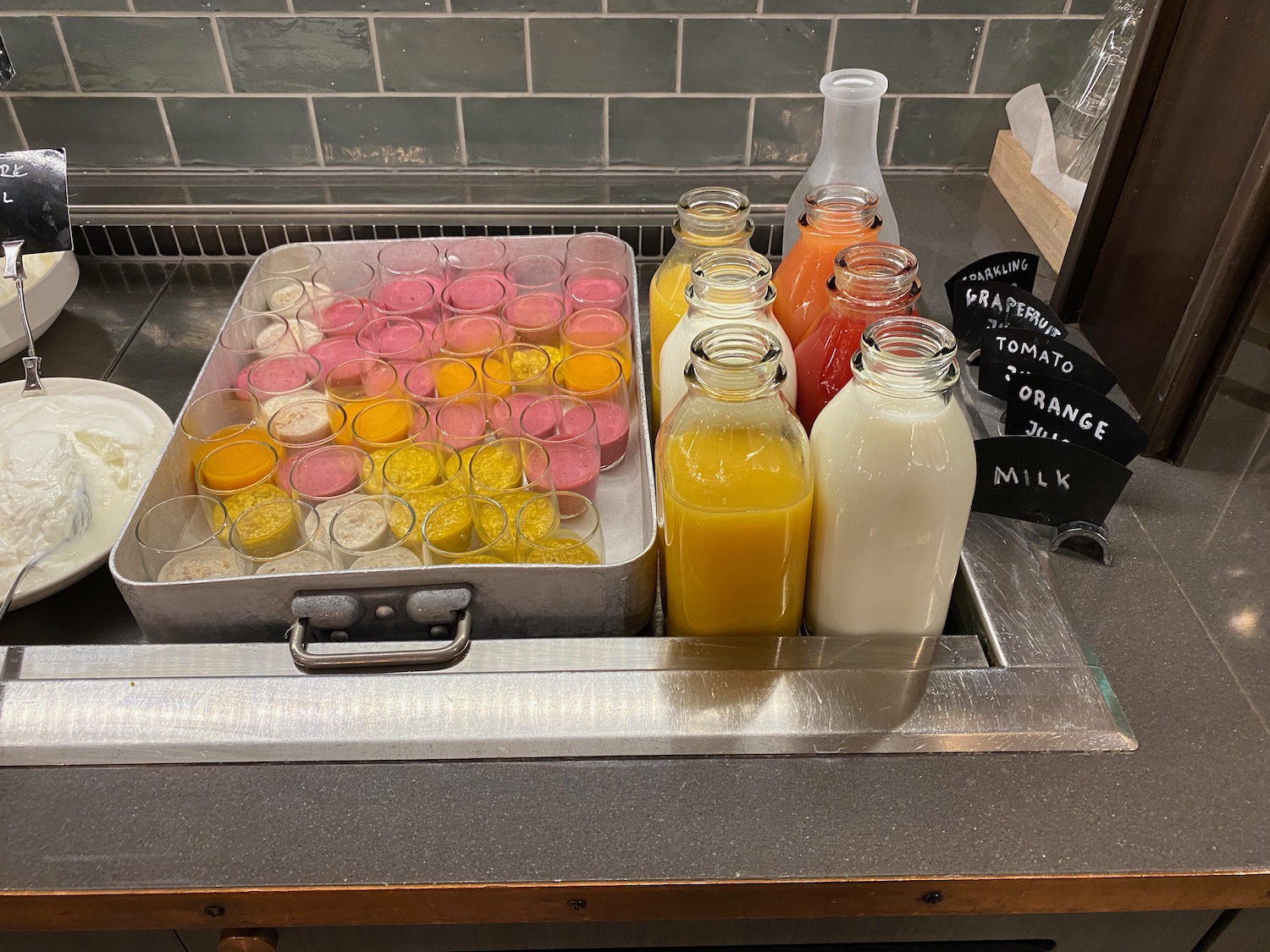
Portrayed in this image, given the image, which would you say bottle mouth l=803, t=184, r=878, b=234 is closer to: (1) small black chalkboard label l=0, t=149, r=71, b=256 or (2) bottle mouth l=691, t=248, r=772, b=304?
(2) bottle mouth l=691, t=248, r=772, b=304

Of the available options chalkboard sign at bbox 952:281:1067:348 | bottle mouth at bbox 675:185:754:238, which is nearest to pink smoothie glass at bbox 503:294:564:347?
bottle mouth at bbox 675:185:754:238

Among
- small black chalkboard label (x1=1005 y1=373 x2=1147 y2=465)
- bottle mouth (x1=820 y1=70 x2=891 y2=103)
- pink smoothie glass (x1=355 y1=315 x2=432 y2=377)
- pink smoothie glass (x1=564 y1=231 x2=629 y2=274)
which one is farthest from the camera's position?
pink smoothie glass (x1=564 y1=231 x2=629 y2=274)

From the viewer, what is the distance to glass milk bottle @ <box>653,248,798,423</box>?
29.6 inches

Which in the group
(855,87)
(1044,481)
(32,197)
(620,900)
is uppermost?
(855,87)

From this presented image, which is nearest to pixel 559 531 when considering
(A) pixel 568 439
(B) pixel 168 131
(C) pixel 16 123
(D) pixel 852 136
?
(A) pixel 568 439

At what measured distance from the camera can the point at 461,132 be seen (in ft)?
4.91

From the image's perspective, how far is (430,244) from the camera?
1219 mm

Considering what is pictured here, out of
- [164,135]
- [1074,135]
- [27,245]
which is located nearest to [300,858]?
[27,245]

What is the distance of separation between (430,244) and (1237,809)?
1.05 metres

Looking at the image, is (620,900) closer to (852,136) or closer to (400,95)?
(852,136)

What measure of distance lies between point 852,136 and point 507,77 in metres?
0.66

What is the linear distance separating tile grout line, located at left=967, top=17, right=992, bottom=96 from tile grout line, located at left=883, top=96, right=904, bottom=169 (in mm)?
112

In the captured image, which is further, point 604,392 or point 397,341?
point 397,341

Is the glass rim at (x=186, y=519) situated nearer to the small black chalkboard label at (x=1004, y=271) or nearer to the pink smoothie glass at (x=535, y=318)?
the pink smoothie glass at (x=535, y=318)
